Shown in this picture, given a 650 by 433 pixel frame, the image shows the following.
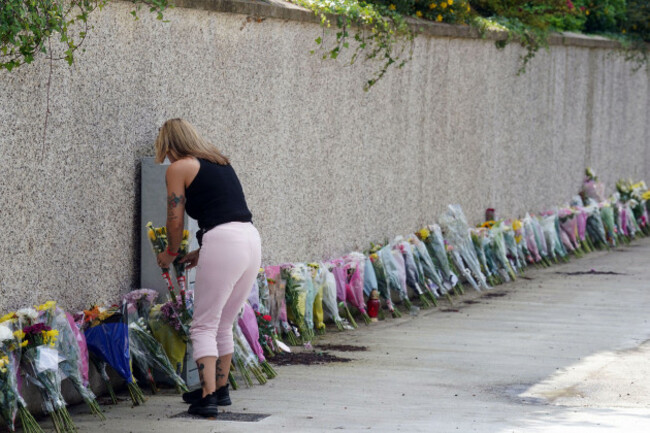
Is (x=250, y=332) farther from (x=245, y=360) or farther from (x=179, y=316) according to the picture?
(x=179, y=316)

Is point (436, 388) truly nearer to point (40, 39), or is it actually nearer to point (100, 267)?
point (100, 267)

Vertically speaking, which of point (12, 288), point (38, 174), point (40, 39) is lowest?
point (12, 288)

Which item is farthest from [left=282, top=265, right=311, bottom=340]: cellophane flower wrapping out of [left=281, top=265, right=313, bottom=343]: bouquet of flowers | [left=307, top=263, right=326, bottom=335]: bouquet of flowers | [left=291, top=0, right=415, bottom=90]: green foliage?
[left=291, top=0, right=415, bottom=90]: green foliage

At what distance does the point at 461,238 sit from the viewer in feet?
37.6

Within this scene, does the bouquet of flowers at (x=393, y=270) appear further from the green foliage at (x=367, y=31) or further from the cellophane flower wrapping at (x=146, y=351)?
the cellophane flower wrapping at (x=146, y=351)

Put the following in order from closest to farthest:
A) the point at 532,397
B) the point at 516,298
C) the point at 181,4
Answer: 1. the point at 532,397
2. the point at 181,4
3. the point at 516,298

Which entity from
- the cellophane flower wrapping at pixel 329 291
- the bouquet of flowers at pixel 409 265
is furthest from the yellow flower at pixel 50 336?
the bouquet of flowers at pixel 409 265

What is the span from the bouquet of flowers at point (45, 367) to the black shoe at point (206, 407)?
25.2 inches

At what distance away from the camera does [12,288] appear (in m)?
6.19

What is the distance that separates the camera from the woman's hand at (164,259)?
6520 millimetres

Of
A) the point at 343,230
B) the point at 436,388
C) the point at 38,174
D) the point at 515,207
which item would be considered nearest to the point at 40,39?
the point at 38,174

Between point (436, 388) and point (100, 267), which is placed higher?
point (100, 267)

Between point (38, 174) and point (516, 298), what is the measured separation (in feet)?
18.6

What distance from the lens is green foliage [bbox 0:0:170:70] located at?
5672 mm
